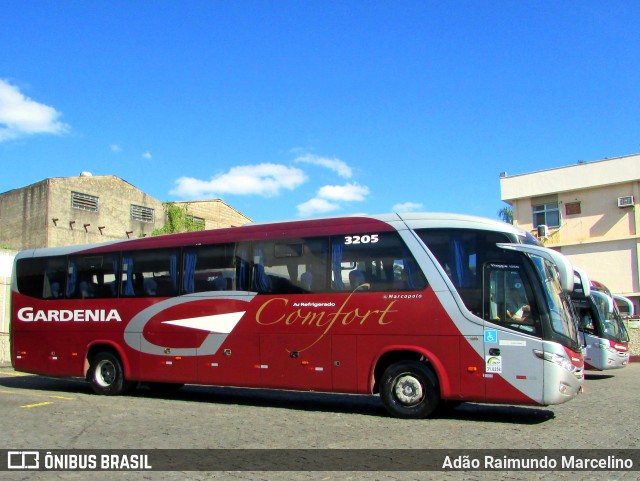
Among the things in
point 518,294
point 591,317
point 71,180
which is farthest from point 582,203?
point 71,180

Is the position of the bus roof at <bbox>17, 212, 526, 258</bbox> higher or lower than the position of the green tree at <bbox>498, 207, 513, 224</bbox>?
lower

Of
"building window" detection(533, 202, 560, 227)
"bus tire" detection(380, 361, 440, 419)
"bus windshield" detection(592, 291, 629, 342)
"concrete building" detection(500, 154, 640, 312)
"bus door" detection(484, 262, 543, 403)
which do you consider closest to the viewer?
"bus door" detection(484, 262, 543, 403)

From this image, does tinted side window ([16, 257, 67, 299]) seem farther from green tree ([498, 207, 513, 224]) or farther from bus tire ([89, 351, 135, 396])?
green tree ([498, 207, 513, 224])

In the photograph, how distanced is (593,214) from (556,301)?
2675 cm

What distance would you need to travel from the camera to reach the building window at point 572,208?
113 ft

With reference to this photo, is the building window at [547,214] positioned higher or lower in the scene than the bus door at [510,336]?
higher

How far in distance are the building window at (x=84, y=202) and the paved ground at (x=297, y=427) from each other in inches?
1010

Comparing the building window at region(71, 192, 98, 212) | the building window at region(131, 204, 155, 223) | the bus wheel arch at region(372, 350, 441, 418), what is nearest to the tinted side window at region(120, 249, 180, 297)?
the bus wheel arch at region(372, 350, 441, 418)

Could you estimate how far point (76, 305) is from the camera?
47.0 feet

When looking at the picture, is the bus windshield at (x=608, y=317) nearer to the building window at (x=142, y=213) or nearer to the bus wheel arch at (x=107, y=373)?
the bus wheel arch at (x=107, y=373)

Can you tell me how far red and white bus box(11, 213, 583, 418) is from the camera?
9.62m

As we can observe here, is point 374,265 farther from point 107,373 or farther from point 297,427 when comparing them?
point 107,373

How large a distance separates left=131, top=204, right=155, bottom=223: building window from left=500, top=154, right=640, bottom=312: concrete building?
958 inches

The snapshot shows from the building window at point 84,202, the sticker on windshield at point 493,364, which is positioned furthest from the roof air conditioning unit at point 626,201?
the building window at point 84,202
